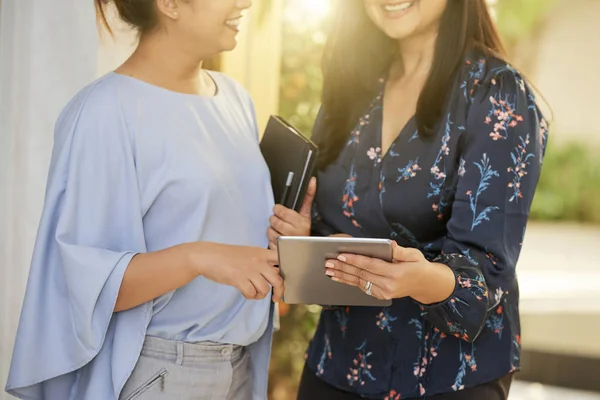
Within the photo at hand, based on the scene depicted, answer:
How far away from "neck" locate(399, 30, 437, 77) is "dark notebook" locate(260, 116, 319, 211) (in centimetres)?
35

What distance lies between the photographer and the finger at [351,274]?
1.53m

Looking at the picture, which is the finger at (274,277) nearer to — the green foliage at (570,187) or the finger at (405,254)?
the finger at (405,254)

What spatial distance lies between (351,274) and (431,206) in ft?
1.14

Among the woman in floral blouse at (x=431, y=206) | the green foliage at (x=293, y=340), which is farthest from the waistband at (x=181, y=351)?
the green foliage at (x=293, y=340)

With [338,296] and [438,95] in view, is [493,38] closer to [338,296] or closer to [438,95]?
[438,95]

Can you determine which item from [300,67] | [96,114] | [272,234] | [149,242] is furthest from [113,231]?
[300,67]

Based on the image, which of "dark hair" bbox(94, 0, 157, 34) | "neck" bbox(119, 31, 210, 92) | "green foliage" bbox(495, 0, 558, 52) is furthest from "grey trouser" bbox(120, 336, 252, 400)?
"green foliage" bbox(495, 0, 558, 52)

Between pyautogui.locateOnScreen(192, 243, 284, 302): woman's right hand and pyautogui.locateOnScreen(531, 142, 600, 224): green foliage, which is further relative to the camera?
pyautogui.locateOnScreen(531, 142, 600, 224): green foliage

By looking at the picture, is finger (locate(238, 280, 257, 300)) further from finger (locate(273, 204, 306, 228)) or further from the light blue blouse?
finger (locate(273, 204, 306, 228))

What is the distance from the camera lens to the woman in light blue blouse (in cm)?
153

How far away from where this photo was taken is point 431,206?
1795 millimetres

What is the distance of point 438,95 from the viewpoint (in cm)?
183

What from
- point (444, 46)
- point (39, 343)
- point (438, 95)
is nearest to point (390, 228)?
point (438, 95)

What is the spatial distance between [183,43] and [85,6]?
0.37 metres
